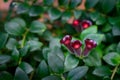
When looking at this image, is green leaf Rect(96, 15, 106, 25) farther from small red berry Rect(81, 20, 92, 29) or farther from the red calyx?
the red calyx

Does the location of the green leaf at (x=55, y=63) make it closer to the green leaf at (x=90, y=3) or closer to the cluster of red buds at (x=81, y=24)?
the cluster of red buds at (x=81, y=24)

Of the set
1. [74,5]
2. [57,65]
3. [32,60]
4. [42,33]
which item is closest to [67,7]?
[74,5]

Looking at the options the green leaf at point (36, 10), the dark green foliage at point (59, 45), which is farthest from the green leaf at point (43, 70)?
the green leaf at point (36, 10)

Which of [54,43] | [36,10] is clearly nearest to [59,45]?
[54,43]

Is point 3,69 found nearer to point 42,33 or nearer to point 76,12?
point 42,33

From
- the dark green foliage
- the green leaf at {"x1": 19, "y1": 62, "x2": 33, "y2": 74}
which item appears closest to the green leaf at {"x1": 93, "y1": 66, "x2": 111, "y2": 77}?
the dark green foliage

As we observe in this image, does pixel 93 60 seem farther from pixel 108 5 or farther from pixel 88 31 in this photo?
pixel 108 5

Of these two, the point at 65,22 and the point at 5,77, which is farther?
the point at 65,22

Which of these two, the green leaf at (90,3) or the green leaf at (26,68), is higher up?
the green leaf at (90,3)
